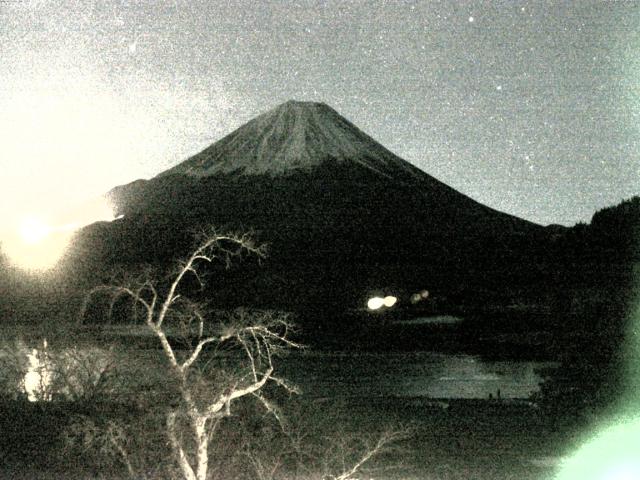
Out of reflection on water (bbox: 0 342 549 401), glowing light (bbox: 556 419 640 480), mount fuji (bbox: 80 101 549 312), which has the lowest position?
glowing light (bbox: 556 419 640 480)

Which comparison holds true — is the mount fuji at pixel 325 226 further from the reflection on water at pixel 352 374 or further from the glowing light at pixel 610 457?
the glowing light at pixel 610 457

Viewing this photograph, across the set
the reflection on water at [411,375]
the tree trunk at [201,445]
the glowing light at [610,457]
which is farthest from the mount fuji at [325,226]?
the tree trunk at [201,445]

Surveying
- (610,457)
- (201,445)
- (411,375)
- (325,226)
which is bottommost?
(201,445)

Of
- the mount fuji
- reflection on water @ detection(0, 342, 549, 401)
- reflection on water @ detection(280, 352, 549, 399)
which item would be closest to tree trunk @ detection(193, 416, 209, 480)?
reflection on water @ detection(0, 342, 549, 401)

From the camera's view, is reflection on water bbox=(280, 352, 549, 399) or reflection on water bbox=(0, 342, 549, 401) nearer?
reflection on water bbox=(0, 342, 549, 401)

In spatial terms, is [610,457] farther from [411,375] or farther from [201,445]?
[411,375]

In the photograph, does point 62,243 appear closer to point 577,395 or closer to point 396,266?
point 396,266

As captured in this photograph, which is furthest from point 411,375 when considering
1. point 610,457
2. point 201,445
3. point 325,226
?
point 325,226

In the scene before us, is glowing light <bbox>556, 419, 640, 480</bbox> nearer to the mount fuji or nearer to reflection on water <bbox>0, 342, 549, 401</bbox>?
reflection on water <bbox>0, 342, 549, 401</bbox>

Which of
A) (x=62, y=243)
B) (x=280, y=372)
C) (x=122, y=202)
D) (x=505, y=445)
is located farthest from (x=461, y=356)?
(x=122, y=202)
